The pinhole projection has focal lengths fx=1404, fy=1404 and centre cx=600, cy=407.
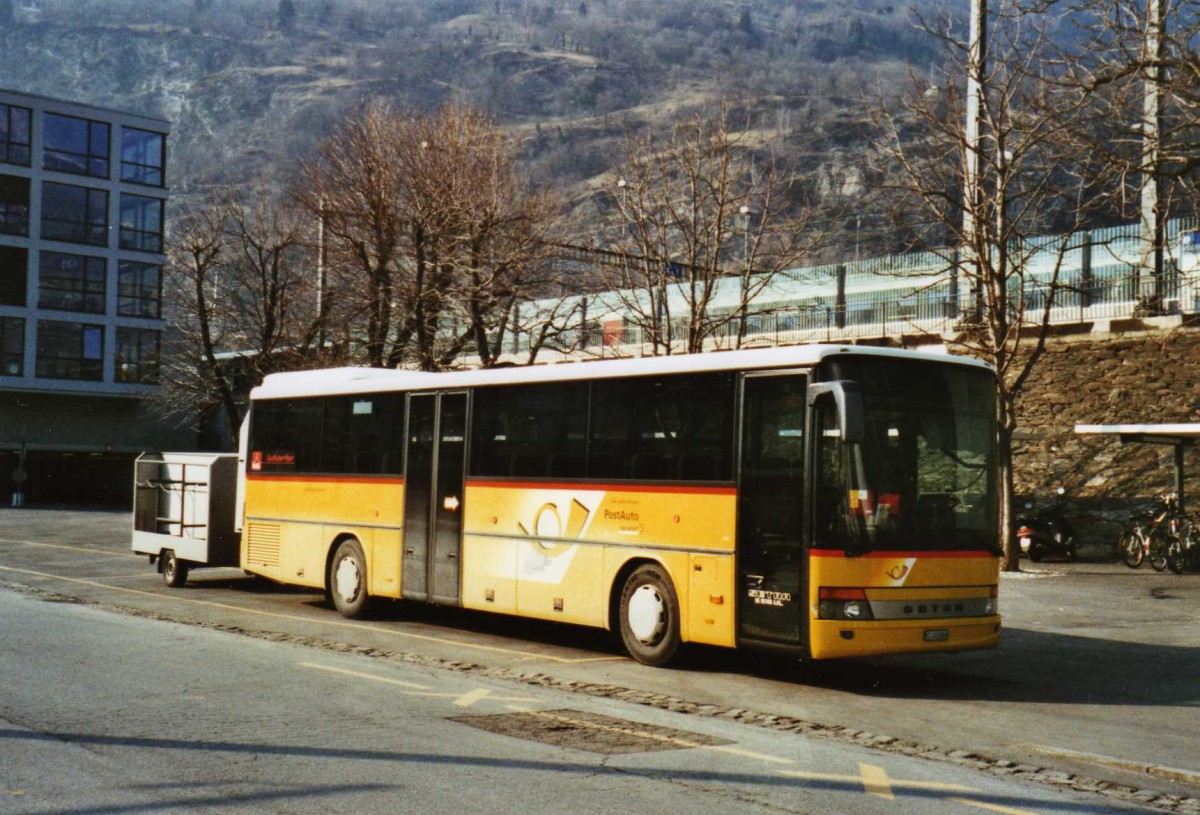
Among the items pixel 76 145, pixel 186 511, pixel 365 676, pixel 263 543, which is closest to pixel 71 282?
pixel 76 145

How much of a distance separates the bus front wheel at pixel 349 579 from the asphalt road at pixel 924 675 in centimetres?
25

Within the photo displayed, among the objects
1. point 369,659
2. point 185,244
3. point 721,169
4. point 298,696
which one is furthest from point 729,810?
point 185,244

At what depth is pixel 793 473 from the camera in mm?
12000

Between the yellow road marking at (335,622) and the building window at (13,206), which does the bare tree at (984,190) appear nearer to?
the yellow road marking at (335,622)

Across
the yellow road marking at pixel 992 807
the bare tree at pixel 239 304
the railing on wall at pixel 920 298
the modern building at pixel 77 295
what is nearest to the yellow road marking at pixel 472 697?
the yellow road marking at pixel 992 807

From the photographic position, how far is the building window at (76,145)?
A: 213ft

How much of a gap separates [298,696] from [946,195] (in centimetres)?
1652

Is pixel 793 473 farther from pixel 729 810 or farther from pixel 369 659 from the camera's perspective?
pixel 729 810

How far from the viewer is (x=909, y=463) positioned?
39.5 feet

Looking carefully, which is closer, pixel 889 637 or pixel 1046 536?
pixel 889 637

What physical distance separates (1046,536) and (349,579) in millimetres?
16178

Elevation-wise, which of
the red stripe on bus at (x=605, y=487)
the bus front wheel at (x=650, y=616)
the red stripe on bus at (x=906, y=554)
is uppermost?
the red stripe on bus at (x=605, y=487)

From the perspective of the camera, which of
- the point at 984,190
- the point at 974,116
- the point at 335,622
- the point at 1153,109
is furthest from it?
the point at 974,116

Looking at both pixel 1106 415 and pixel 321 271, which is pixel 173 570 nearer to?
pixel 321 271
